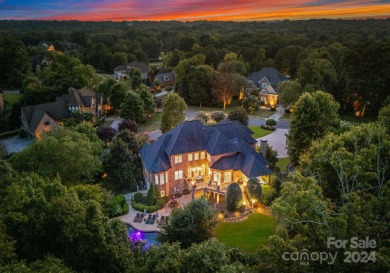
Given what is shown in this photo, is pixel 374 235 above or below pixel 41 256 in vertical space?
above

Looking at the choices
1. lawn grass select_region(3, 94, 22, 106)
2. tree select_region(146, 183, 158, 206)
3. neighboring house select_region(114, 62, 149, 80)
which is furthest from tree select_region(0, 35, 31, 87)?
tree select_region(146, 183, 158, 206)

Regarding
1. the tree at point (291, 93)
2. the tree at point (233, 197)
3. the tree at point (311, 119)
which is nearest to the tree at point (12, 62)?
the tree at point (291, 93)

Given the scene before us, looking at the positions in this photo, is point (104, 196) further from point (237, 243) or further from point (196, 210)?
point (237, 243)

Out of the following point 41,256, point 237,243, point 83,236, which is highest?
point 83,236

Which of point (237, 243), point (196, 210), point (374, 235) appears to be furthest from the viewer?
point (237, 243)

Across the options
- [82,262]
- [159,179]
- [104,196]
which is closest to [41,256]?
[82,262]

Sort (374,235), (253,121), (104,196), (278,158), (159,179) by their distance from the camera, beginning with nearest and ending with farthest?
(374,235) → (104,196) → (159,179) → (278,158) → (253,121)

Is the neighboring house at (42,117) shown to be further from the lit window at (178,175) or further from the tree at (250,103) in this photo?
the tree at (250,103)

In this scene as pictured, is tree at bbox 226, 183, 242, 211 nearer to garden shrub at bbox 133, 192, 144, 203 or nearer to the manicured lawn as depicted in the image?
garden shrub at bbox 133, 192, 144, 203

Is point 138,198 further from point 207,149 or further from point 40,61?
point 40,61
